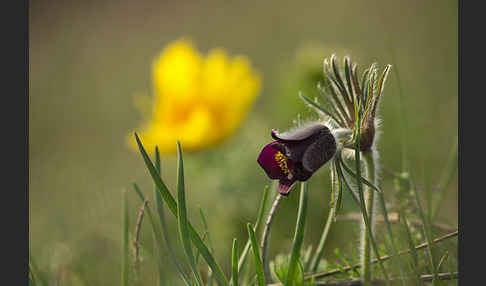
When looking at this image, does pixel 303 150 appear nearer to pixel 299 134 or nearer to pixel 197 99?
pixel 299 134

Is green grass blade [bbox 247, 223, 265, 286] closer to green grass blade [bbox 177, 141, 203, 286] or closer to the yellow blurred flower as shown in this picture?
green grass blade [bbox 177, 141, 203, 286]

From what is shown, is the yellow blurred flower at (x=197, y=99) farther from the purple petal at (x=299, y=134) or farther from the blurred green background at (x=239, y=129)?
the purple petal at (x=299, y=134)

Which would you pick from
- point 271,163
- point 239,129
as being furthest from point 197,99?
point 271,163

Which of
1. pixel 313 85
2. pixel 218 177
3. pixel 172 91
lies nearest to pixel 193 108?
pixel 172 91

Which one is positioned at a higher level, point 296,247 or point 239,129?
point 239,129

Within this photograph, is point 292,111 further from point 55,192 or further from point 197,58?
point 55,192

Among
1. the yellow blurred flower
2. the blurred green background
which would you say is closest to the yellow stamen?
the blurred green background

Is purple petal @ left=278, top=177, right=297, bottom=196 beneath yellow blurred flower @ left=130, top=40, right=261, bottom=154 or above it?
beneath
